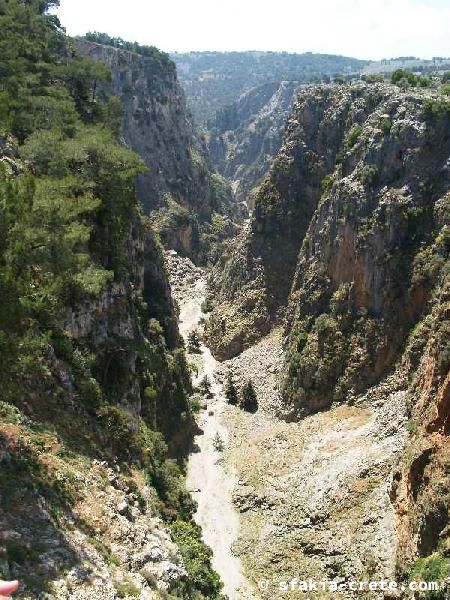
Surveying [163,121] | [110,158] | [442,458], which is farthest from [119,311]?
[163,121]

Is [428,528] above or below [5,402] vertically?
below

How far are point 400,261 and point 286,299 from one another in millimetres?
21345

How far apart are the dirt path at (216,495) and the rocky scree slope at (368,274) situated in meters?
7.98

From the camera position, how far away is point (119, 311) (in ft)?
143

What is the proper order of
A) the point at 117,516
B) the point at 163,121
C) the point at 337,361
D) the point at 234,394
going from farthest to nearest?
the point at 163,121 → the point at 234,394 → the point at 337,361 → the point at 117,516

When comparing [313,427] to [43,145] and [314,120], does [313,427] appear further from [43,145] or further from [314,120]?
[314,120]

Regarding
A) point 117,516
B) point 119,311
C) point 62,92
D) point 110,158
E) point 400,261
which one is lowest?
point 117,516

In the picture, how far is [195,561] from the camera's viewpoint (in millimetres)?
31250

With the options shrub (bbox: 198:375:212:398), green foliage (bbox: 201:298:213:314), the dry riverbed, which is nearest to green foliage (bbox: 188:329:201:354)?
green foliage (bbox: 201:298:213:314)

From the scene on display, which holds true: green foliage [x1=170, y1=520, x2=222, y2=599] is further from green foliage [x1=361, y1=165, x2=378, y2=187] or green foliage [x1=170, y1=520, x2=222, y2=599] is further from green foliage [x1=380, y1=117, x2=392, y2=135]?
green foliage [x1=380, y1=117, x2=392, y2=135]

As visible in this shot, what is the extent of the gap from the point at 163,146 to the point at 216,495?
102459 millimetres

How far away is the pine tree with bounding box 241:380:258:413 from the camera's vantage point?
2375 inches

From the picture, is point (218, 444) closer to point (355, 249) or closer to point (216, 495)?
point (216, 495)

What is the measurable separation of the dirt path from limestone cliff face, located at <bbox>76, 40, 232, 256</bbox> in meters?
58.6
